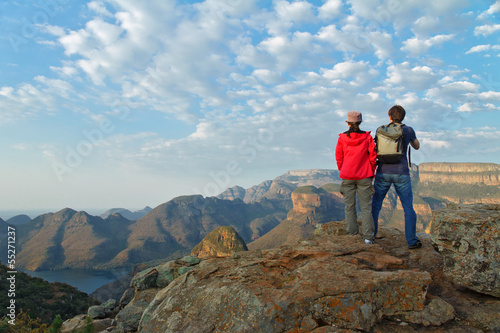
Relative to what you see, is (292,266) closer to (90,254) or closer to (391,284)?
(391,284)

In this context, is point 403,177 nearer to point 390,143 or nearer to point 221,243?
point 390,143

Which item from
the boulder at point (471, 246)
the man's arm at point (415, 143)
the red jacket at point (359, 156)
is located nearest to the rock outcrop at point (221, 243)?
the red jacket at point (359, 156)

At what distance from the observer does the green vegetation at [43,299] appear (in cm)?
3997

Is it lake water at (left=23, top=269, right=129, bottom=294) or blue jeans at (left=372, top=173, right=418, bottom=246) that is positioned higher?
blue jeans at (left=372, top=173, right=418, bottom=246)

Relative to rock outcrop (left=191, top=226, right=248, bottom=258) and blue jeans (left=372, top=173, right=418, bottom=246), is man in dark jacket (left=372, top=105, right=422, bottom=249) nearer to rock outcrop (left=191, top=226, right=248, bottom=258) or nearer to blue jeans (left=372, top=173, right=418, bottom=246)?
blue jeans (left=372, top=173, right=418, bottom=246)

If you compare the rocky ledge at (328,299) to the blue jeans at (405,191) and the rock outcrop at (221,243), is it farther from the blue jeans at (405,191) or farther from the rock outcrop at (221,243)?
the rock outcrop at (221,243)

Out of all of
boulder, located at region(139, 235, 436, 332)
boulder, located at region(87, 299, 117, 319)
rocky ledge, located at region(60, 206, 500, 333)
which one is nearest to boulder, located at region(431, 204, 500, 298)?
rocky ledge, located at region(60, 206, 500, 333)

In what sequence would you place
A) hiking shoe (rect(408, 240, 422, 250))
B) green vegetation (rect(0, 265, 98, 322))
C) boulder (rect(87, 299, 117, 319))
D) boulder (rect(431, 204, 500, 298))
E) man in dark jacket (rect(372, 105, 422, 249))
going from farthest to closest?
green vegetation (rect(0, 265, 98, 322)), boulder (rect(87, 299, 117, 319)), hiking shoe (rect(408, 240, 422, 250)), man in dark jacket (rect(372, 105, 422, 249)), boulder (rect(431, 204, 500, 298))

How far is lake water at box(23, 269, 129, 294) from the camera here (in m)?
132

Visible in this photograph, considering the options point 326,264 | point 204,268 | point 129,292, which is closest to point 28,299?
point 129,292

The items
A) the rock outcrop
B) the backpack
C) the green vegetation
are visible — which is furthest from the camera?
the rock outcrop

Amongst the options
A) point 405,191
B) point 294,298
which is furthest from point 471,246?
point 294,298

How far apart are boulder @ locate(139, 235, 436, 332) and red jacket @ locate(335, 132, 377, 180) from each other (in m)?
2.39

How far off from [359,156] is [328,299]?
4.37 m
